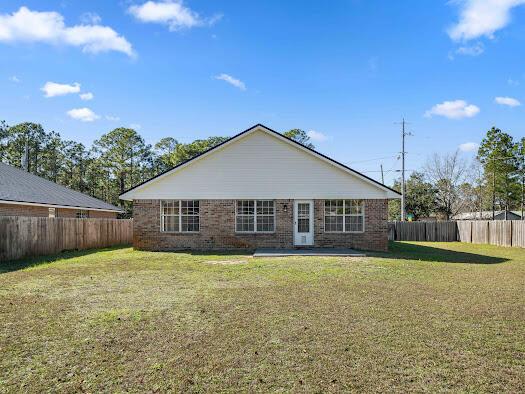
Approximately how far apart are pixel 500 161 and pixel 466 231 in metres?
21.5

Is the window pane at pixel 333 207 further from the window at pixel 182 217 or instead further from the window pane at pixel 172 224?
the window pane at pixel 172 224

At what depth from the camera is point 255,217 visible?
18719 mm

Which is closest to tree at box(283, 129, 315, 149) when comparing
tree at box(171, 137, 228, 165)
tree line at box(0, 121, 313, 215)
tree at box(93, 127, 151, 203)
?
tree line at box(0, 121, 313, 215)

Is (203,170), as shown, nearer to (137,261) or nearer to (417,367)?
(137,261)

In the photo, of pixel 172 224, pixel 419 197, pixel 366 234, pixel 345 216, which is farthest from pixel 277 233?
pixel 419 197

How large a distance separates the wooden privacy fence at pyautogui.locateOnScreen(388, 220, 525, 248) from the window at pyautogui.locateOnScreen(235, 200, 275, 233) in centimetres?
1430

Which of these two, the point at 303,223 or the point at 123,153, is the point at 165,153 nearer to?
the point at 123,153

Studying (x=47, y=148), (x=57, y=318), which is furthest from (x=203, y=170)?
(x=47, y=148)

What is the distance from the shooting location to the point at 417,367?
4.45 m

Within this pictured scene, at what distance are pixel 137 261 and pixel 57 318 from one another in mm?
8129

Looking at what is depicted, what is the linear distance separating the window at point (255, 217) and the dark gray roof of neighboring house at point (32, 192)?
10707mm

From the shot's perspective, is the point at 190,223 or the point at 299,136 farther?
the point at 299,136

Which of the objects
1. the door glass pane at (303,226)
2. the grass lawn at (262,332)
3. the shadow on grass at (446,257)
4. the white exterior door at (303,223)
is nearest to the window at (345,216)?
the white exterior door at (303,223)

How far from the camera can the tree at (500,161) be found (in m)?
44.2
